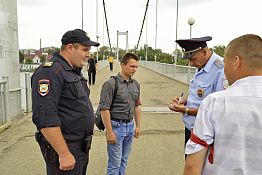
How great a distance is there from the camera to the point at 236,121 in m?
1.50

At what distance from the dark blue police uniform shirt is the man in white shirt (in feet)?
3.61

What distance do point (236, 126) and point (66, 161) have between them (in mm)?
1333

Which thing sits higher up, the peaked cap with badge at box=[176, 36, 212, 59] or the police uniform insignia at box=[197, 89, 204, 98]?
the peaked cap with badge at box=[176, 36, 212, 59]

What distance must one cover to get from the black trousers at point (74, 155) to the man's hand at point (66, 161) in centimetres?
10

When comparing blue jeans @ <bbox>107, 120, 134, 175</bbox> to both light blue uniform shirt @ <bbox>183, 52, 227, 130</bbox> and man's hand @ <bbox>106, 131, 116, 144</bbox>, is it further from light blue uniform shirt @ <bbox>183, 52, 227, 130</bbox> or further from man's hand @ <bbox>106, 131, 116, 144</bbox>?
light blue uniform shirt @ <bbox>183, 52, 227, 130</bbox>

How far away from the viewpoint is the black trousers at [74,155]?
2.37 meters

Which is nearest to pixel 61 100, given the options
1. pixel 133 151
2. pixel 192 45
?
pixel 192 45

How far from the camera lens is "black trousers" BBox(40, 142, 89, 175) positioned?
2.37 meters

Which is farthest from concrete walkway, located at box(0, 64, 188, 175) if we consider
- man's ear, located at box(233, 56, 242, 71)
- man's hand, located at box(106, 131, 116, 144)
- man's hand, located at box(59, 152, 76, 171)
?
man's ear, located at box(233, 56, 242, 71)

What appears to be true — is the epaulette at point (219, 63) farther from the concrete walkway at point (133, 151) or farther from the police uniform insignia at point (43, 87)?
the concrete walkway at point (133, 151)

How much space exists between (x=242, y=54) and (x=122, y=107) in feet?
6.73

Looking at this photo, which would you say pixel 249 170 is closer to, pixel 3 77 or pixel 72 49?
pixel 72 49

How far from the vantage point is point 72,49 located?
2467 millimetres

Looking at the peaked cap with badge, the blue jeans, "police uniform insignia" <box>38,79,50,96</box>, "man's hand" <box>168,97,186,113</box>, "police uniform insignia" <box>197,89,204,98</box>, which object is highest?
the peaked cap with badge
